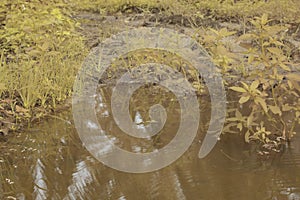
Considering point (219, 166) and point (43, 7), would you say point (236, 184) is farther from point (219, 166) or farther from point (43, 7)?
point (43, 7)

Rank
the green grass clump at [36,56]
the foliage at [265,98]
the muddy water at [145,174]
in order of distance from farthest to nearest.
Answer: the green grass clump at [36,56]
the foliage at [265,98]
the muddy water at [145,174]

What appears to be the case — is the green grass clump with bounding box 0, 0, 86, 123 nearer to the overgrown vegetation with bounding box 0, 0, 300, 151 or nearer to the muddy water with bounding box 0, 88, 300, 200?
the overgrown vegetation with bounding box 0, 0, 300, 151

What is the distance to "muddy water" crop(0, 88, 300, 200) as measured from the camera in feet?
7.90

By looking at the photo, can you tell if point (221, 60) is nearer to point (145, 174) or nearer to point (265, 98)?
point (265, 98)

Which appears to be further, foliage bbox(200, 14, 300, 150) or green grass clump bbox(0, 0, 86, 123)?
green grass clump bbox(0, 0, 86, 123)

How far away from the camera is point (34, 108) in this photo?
12.2ft

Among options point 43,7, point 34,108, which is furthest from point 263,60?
point 43,7

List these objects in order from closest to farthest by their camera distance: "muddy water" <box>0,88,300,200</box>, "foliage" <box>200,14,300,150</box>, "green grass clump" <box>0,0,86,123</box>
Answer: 1. "muddy water" <box>0,88,300,200</box>
2. "foliage" <box>200,14,300,150</box>
3. "green grass clump" <box>0,0,86,123</box>

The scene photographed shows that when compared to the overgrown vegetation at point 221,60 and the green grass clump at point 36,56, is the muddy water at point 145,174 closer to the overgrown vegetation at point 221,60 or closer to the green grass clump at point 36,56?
the overgrown vegetation at point 221,60

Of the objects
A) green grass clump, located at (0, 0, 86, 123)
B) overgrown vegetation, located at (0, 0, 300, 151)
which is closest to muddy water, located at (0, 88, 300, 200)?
overgrown vegetation, located at (0, 0, 300, 151)

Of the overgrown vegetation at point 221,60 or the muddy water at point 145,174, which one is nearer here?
the muddy water at point 145,174

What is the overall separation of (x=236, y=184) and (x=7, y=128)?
1829 millimetres

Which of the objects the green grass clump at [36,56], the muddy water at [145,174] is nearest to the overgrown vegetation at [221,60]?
the green grass clump at [36,56]

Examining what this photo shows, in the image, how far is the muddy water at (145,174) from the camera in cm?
241
